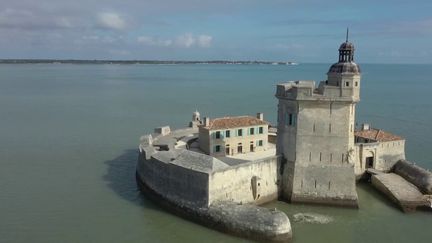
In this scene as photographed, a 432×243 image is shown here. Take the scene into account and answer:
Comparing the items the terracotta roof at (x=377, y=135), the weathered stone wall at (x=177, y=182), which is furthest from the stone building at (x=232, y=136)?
the terracotta roof at (x=377, y=135)

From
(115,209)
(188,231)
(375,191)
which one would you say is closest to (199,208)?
(188,231)

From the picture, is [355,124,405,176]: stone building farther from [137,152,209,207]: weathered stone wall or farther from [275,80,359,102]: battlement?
[137,152,209,207]: weathered stone wall

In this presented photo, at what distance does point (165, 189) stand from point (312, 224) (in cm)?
958

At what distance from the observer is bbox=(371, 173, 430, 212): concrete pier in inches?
1085

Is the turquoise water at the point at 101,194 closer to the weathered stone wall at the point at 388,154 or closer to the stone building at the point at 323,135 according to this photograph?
the stone building at the point at 323,135

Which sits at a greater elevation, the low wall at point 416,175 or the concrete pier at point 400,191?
the low wall at point 416,175

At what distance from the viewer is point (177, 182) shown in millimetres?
26703

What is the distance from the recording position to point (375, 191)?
31.1 meters

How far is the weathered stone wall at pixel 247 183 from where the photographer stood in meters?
25.4

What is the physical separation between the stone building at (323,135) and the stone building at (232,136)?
704 centimetres

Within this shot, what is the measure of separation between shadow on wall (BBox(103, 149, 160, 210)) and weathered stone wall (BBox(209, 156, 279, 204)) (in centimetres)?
507

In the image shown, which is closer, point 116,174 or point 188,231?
point 188,231

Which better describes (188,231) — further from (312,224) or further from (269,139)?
(269,139)

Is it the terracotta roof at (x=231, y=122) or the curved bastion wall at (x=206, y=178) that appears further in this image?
the terracotta roof at (x=231, y=122)
